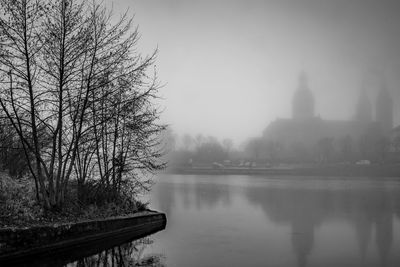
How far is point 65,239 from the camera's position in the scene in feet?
47.4

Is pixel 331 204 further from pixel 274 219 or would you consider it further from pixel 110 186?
pixel 110 186

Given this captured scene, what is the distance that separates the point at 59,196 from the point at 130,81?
6.12 meters

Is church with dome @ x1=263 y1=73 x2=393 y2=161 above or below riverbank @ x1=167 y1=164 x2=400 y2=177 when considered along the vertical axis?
above

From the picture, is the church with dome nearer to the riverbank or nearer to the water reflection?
the riverbank

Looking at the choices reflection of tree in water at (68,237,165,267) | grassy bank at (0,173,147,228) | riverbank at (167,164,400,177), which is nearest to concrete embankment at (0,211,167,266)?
grassy bank at (0,173,147,228)

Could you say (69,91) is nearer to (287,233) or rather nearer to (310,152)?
(287,233)

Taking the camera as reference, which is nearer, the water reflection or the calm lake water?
the calm lake water

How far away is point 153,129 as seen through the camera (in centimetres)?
2080

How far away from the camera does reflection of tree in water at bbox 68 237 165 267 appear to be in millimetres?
12797

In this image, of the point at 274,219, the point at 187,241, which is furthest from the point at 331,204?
the point at 187,241

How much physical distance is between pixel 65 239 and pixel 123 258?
99.6 inches

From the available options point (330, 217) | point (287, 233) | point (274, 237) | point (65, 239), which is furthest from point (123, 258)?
point (330, 217)

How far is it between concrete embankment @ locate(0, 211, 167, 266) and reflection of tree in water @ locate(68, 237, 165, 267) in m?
0.56

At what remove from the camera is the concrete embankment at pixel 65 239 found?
12.7m
